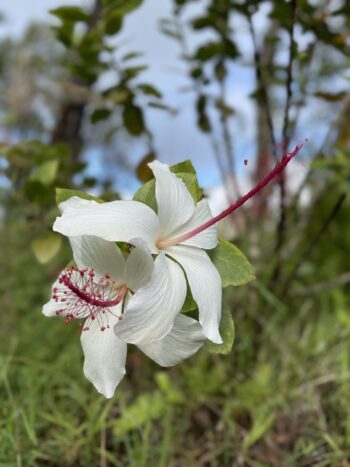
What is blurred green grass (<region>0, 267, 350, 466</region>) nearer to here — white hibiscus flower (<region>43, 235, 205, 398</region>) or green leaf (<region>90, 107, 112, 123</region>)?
white hibiscus flower (<region>43, 235, 205, 398</region>)

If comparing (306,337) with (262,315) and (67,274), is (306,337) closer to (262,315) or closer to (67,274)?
(262,315)

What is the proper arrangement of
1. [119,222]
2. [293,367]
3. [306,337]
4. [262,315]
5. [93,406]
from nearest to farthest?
[119,222] < [93,406] < [293,367] < [262,315] < [306,337]

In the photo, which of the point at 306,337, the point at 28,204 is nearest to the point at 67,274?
the point at 28,204

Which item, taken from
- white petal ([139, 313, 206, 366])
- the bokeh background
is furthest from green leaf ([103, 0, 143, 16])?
white petal ([139, 313, 206, 366])

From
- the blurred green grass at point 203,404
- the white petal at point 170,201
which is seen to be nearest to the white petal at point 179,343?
the white petal at point 170,201

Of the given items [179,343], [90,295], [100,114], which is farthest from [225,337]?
[100,114]

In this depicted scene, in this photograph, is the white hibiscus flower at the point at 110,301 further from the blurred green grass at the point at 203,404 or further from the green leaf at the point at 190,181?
the blurred green grass at the point at 203,404
